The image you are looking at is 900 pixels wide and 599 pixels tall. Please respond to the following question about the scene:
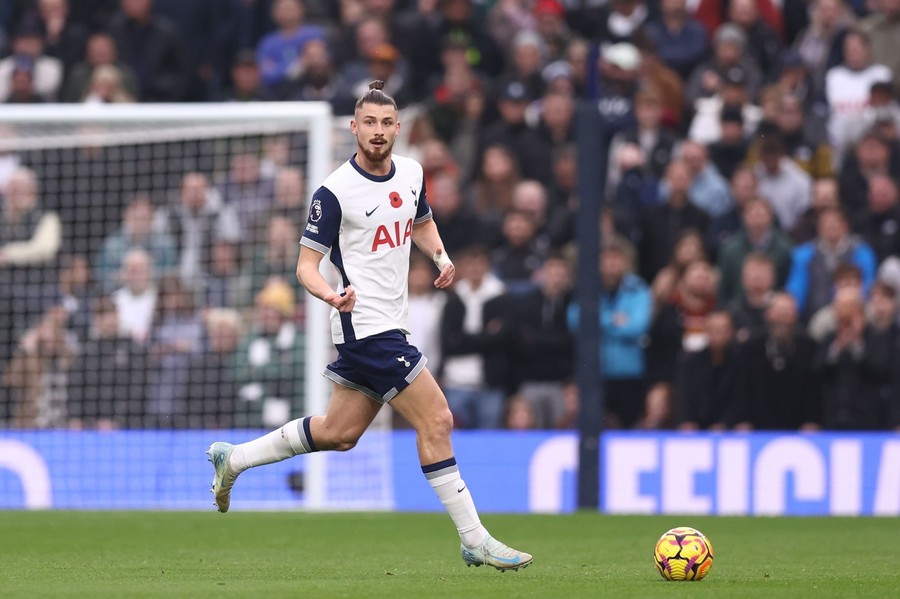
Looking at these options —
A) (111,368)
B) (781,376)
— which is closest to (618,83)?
(781,376)

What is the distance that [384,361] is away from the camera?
848 cm

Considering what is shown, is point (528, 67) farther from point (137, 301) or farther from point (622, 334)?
point (137, 301)

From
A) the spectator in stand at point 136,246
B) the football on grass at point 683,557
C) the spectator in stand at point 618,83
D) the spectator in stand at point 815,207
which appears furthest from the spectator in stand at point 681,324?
the football on grass at point 683,557

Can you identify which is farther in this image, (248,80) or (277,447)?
(248,80)

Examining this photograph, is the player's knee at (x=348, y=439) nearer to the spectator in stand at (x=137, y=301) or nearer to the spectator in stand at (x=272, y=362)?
the spectator in stand at (x=272, y=362)

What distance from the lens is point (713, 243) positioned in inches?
643

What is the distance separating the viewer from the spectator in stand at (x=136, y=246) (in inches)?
630

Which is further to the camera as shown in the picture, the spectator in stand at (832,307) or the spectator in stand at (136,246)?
the spectator in stand at (136,246)

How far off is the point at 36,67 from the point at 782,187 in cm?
861

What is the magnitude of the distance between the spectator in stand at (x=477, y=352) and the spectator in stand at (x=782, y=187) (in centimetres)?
287

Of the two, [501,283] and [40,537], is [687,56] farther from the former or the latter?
[40,537]

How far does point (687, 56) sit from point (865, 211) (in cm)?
320

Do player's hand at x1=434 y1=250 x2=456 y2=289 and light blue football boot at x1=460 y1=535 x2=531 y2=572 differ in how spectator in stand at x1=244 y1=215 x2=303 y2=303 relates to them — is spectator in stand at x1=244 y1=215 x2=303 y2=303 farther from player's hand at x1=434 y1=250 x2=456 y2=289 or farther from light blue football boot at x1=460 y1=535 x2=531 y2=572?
light blue football boot at x1=460 y1=535 x2=531 y2=572

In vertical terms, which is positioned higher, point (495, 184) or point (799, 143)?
point (799, 143)
